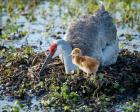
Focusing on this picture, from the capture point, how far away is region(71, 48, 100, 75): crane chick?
331 inches

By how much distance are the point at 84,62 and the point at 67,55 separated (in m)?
0.70

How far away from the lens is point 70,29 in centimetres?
974

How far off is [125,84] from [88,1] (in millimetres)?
5227

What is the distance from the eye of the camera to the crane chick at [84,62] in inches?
→ 331

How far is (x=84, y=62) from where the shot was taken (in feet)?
27.9

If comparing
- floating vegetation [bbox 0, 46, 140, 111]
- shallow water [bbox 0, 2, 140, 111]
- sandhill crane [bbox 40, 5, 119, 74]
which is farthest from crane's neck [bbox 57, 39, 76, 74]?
shallow water [bbox 0, 2, 140, 111]

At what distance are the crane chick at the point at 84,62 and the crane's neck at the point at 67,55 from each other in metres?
0.24

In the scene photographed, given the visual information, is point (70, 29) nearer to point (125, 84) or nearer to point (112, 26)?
point (112, 26)

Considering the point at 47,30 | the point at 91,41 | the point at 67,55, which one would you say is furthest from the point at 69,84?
the point at 47,30

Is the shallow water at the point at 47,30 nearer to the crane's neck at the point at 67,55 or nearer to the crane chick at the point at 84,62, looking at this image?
the crane's neck at the point at 67,55

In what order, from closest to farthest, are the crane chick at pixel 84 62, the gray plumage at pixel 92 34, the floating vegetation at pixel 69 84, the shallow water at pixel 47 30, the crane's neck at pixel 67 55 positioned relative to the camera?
the floating vegetation at pixel 69 84, the crane chick at pixel 84 62, the crane's neck at pixel 67 55, the gray plumage at pixel 92 34, the shallow water at pixel 47 30

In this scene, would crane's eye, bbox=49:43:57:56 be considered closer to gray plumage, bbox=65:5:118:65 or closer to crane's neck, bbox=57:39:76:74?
crane's neck, bbox=57:39:76:74

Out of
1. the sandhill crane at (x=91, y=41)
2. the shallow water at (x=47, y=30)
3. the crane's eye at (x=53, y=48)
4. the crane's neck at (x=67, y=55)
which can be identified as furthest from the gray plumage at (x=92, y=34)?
the shallow water at (x=47, y=30)

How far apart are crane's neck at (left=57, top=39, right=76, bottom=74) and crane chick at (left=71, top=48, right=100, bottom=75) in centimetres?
24
